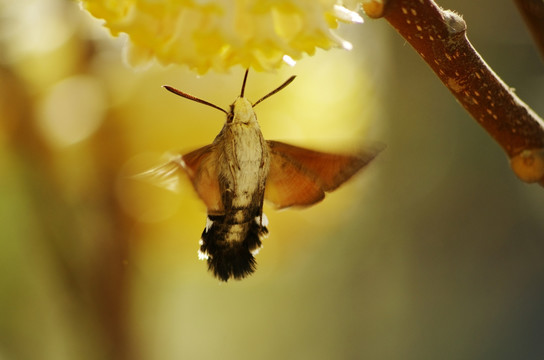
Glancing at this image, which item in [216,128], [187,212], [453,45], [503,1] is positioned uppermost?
[503,1]

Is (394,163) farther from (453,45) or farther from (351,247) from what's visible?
(453,45)

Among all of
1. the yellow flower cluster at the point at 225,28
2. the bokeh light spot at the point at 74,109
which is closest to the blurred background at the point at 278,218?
the bokeh light spot at the point at 74,109

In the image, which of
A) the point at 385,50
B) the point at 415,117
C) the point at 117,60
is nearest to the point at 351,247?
the point at 415,117

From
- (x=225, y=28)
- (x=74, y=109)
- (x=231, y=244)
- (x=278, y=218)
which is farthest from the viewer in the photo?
(x=278, y=218)

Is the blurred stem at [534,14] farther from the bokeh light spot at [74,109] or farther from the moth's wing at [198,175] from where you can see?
the bokeh light spot at [74,109]

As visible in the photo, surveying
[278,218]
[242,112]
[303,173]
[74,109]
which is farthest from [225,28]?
[278,218]

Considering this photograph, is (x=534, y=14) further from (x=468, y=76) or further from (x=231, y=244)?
(x=231, y=244)
